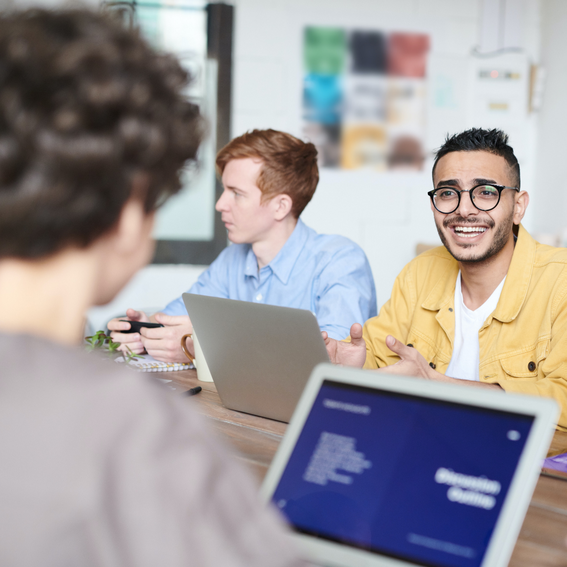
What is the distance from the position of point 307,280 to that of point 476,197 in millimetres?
661

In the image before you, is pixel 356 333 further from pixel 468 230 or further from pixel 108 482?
pixel 108 482

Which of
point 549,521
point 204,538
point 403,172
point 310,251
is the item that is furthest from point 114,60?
point 403,172

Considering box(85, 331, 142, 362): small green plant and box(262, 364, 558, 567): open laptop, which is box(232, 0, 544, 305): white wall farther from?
box(262, 364, 558, 567): open laptop

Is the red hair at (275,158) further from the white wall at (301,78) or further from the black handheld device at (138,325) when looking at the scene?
the white wall at (301,78)

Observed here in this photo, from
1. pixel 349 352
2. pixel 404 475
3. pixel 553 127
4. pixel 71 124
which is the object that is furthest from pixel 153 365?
pixel 553 127

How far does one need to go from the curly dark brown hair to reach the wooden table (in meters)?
0.55

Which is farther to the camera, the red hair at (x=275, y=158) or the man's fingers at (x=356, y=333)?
the red hair at (x=275, y=158)

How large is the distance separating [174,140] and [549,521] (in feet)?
2.24

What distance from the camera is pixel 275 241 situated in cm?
229

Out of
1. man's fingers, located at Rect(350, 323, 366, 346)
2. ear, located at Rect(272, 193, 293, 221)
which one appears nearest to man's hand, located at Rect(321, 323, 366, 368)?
man's fingers, located at Rect(350, 323, 366, 346)

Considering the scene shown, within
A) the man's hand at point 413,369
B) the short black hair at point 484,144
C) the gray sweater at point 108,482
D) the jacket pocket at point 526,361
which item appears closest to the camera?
the gray sweater at point 108,482

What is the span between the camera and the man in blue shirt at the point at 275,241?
2.10 metres

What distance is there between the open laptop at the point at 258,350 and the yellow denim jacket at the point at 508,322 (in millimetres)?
504

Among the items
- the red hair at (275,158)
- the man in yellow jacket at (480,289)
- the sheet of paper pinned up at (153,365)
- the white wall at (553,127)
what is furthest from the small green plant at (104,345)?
the white wall at (553,127)
